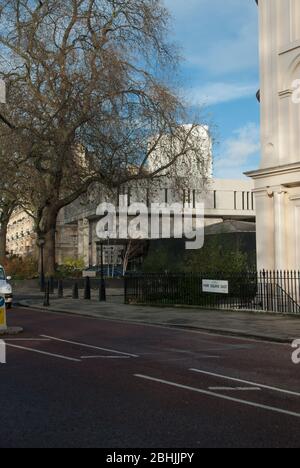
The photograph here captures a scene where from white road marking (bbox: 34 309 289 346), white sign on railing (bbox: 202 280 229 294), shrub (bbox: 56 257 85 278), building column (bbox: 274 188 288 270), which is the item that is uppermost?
building column (bbox: 274 188 288 270)

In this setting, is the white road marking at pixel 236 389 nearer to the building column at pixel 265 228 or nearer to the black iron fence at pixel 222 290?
the black iron fence at pixel 222 290

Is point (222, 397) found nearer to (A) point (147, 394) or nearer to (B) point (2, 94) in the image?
→ (A) point (147, 394)

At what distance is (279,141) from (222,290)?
584 centimetres

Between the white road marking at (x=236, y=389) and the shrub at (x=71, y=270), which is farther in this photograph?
the shrub at (x=71, y=270)

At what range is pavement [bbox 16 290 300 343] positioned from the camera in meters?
15.8

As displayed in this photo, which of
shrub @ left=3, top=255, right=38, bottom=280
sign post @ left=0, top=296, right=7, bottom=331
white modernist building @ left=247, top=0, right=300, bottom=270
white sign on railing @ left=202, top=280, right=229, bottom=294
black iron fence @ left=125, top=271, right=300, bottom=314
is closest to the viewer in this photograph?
sign post @ left=0, top=296, right=7, bottom=331

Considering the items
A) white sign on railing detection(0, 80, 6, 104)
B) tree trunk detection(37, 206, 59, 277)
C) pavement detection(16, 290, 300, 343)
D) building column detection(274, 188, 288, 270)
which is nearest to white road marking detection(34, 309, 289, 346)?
pavement detection(16, 290, 300, 343)

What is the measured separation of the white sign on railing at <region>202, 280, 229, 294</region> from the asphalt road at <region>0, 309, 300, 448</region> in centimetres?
769

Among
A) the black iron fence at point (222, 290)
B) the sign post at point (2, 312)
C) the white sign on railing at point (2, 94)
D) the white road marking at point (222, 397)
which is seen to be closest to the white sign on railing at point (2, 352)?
the sign post at point (2, 312)

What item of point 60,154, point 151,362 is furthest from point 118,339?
point 60,154

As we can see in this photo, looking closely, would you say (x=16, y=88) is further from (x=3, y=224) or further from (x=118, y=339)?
(x=3, y=224)

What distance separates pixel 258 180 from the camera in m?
22.9

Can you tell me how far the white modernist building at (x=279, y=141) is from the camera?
21875 mm

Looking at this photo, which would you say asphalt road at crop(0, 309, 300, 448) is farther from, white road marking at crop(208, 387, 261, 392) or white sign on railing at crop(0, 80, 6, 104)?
white sign on railing at crop(0, 80, 6, 104)
